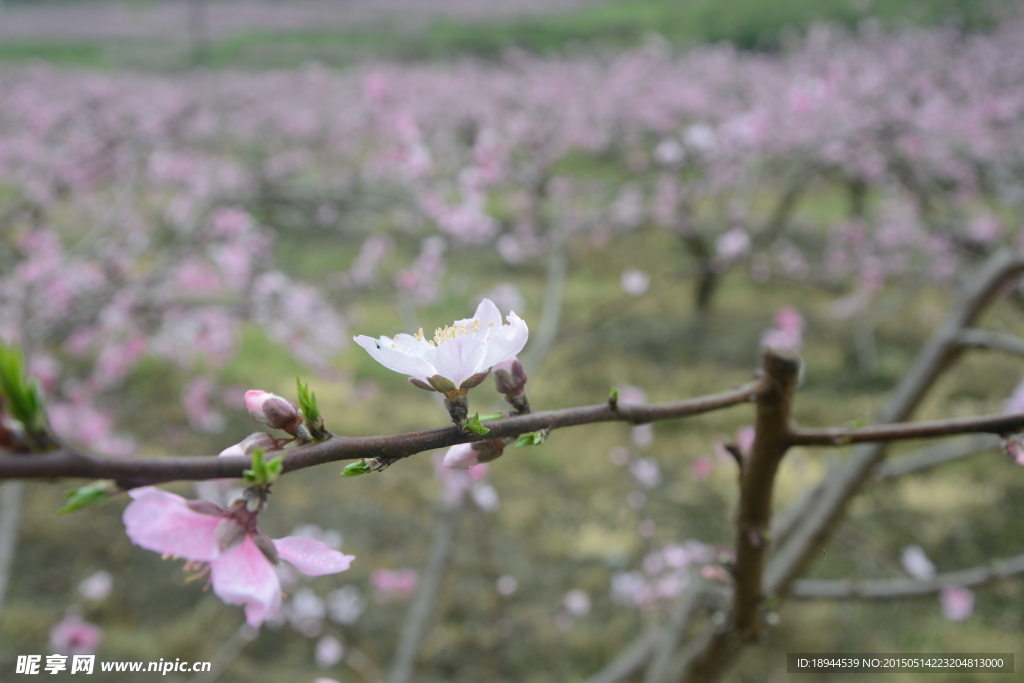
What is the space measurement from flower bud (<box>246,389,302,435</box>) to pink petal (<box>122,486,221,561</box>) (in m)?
0.09

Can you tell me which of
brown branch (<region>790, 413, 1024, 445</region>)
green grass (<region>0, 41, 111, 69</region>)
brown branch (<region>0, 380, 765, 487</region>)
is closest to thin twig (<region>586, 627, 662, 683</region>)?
brown branch (<region>790, 413, 1024, 445</region>)

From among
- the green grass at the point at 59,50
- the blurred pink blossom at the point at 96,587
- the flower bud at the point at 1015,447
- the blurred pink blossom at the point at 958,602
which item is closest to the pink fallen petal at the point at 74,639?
the blurred pink blossom at the point at 96,587

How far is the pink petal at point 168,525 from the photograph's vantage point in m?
0.45

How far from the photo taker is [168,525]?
1.57 feet

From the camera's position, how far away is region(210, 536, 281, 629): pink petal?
0.48 metres

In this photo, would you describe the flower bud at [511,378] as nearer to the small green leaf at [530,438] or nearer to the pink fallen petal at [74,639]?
the small green leaf at [530,438]

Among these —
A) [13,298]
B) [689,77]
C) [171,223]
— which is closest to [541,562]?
[13,298]

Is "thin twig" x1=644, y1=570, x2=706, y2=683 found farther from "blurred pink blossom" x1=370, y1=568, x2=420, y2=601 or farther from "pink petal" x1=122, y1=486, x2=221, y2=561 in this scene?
"blurred pink blossom" x1=370, y1=568, x2=420, y2=601

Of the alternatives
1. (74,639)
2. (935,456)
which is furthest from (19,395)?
(74,639)

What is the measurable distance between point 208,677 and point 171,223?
532 centimetres

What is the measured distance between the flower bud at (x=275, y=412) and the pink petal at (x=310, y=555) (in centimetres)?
10

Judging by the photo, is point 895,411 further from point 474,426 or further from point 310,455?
point 310,455

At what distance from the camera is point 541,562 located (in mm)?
4516

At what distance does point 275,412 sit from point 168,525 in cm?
12
